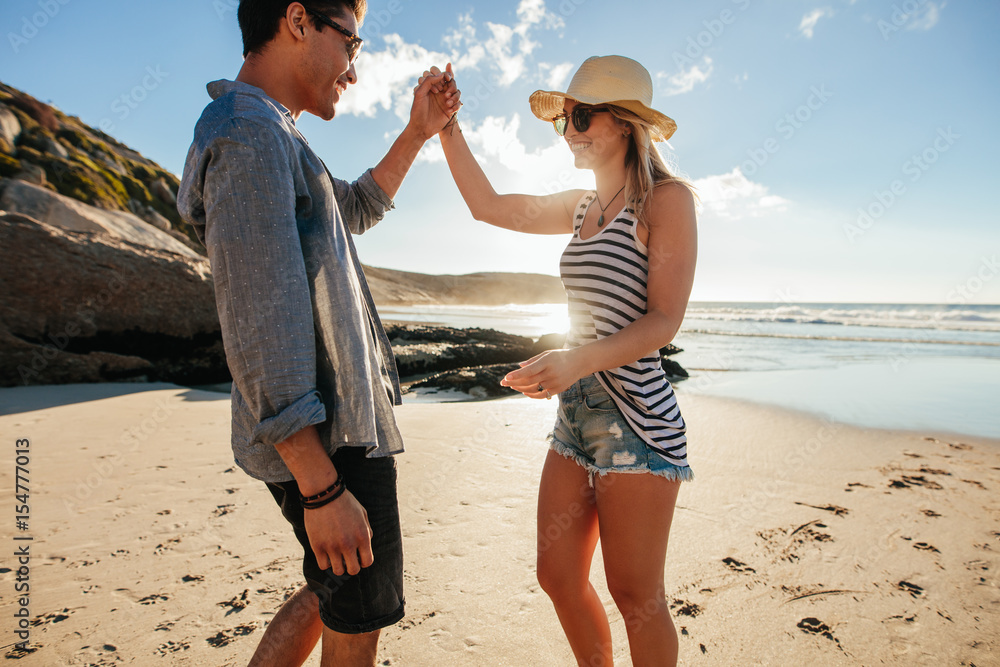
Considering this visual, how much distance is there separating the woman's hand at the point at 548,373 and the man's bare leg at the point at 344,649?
816 mm

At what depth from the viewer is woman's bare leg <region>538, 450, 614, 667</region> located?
6.02 feet

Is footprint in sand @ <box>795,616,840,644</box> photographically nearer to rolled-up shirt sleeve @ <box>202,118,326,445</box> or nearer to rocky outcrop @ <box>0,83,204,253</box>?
rolled-up shirt sleeve @ <box>202,118,326,445</box>

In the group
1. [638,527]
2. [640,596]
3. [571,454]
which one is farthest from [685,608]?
[571,454]

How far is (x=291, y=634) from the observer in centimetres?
160

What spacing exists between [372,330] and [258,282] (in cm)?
49

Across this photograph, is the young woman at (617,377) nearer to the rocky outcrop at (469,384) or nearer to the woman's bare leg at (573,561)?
the woman's bare leg at (573,561)

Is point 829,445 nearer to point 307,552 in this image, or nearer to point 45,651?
point 307,552

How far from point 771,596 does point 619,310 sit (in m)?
1.88

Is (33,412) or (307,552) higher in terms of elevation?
(307,552)

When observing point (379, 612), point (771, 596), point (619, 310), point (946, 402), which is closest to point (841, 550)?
point (771, 596)

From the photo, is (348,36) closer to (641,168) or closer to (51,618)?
(641,168)

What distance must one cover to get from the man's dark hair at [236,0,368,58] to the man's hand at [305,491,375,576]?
1.35 m

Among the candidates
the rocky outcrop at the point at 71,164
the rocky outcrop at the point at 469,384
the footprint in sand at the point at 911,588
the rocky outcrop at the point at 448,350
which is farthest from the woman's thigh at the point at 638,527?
the rocky outcrop at the point at 71,164

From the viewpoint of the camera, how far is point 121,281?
643 cm
